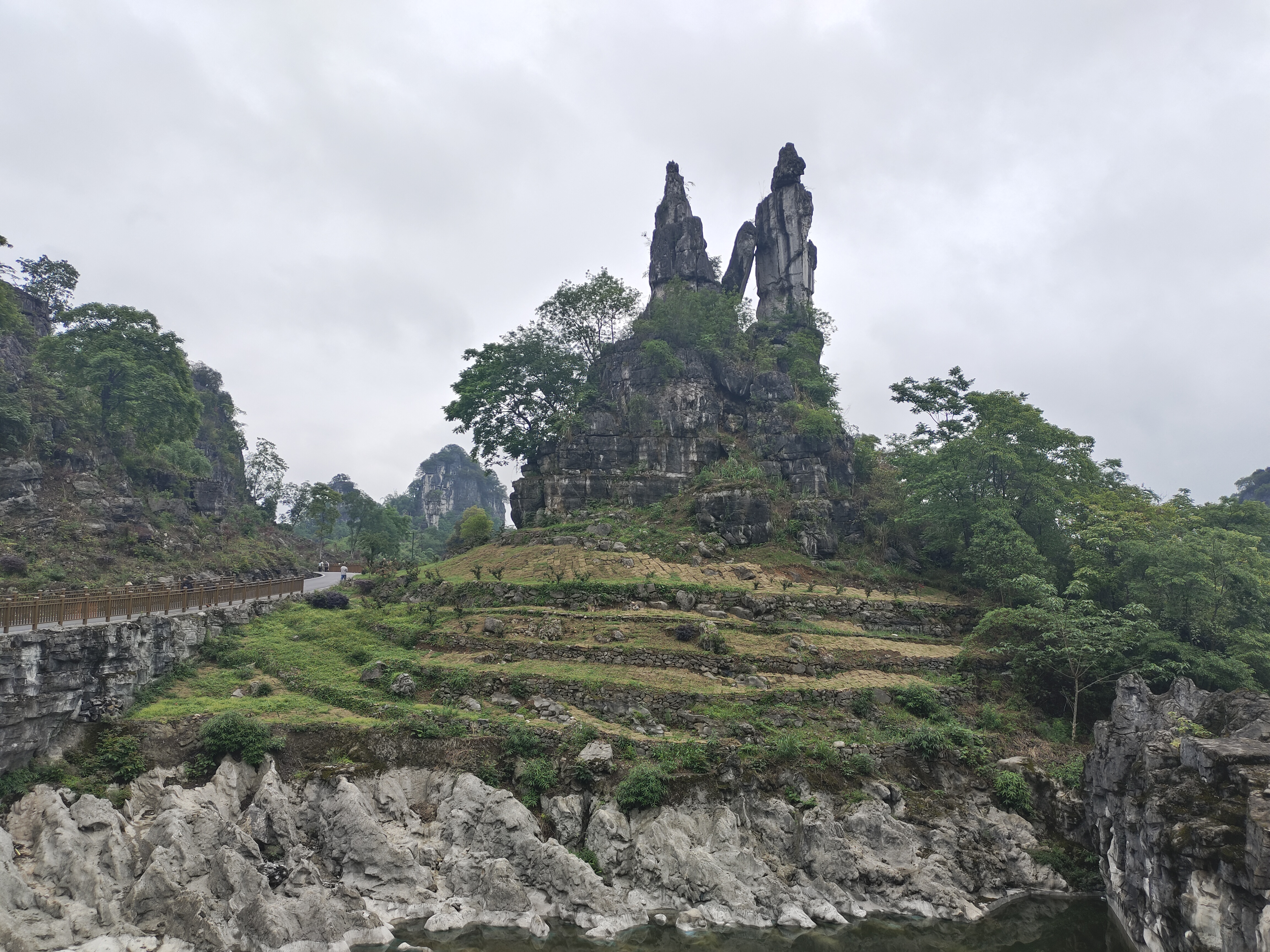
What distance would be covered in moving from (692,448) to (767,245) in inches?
1018

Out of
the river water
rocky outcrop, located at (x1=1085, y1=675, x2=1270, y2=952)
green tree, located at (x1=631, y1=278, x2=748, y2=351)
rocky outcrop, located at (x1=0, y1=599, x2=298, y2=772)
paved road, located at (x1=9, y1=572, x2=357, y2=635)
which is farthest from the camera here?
green tree, located at (x1=631, y1=278, x2=748, y2=351)

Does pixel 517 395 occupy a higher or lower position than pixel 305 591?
higher

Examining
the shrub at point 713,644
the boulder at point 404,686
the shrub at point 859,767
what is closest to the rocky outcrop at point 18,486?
the boulder at point 404,686

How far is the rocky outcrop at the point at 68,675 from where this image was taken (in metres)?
17.8

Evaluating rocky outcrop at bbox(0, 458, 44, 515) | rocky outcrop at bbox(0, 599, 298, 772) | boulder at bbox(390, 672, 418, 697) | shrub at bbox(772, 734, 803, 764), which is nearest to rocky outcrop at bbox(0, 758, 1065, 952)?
shrub at bbox(772, 734, 803, 764)

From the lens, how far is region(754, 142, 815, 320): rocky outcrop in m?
58.9

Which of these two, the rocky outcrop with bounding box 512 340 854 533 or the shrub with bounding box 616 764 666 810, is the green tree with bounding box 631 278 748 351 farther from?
the shrub with bounding box 616 764 666 810

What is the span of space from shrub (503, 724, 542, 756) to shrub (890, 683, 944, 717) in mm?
13494

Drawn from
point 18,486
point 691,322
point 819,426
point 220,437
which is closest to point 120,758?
point 18,486

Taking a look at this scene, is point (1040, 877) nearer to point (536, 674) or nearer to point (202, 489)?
point (536, 674)

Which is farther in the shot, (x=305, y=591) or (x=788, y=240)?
(x=788, y=240)

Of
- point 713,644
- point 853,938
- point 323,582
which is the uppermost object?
point 323,582

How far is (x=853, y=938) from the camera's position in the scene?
1603 cm

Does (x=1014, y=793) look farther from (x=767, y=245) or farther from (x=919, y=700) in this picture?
(x=767, y=245)
